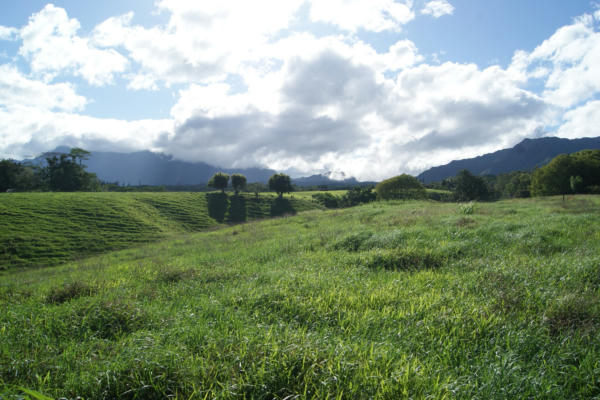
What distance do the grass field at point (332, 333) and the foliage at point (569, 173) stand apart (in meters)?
68.4

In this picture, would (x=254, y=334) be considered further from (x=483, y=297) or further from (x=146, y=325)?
(x=483, y=297)

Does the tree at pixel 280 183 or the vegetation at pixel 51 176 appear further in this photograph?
the tree at pixel 280 183

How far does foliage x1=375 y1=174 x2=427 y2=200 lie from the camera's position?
5438 centimetres

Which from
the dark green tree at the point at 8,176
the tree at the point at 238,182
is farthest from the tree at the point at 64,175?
the tree at the point at 238,182

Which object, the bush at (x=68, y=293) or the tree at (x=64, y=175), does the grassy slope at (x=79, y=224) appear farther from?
the tree at (x=64, y=175)

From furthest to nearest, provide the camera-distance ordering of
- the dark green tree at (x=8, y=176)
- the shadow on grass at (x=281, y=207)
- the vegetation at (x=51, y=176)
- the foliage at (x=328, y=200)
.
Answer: the foliage at (x=328, y=200) → the shadow on grass at (x=281, y=207) → the vegetation at (x=51, y=176) → the dark green tree at (x=8, y=176)

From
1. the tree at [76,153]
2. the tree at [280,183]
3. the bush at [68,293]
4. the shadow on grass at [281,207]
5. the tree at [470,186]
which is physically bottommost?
the shadow on grass at [281,207]

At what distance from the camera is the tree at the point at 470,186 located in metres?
88.3

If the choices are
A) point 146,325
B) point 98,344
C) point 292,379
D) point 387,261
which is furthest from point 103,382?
point 387,261

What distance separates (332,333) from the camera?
400 cm

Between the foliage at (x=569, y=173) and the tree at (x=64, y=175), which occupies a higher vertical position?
the tree at (x=64, y=175)

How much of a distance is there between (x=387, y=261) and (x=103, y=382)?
6.67 m

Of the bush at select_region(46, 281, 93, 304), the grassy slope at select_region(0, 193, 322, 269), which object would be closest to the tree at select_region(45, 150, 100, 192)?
the grassy slope at select_region(0, 193, 322, 269)

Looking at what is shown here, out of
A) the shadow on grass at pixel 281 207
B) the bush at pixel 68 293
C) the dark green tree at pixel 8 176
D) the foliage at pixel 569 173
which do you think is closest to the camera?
the bush at pixel 68 293
